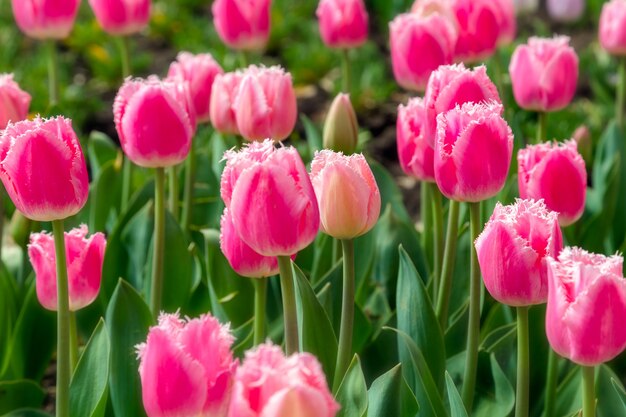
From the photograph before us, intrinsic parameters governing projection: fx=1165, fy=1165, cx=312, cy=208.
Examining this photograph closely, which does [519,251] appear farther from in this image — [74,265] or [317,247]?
[317,247]

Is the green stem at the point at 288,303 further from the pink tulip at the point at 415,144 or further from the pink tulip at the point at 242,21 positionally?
the pink tulip at the point at 242,21

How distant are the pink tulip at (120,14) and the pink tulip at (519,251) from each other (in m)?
1.37

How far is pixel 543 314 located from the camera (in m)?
1.94

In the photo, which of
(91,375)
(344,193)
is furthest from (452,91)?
(91,375)

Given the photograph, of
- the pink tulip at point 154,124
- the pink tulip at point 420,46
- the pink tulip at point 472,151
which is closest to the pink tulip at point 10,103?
the pink tulip at point 154,124

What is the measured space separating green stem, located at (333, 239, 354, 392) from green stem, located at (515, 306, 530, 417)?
8.7 inches

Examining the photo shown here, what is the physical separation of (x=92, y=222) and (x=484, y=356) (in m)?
0.95

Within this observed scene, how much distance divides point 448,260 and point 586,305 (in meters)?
0.61

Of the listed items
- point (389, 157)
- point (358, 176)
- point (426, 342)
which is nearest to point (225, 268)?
point (426, 342)

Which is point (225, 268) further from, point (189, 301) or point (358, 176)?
point (358, 176)

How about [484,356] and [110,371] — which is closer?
[110,371]

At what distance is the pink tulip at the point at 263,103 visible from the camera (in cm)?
190

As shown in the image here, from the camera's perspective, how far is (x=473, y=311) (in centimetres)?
159

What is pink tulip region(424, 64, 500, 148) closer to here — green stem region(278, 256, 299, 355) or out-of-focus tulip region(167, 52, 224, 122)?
green stem region(278, 256, 299, 355)
